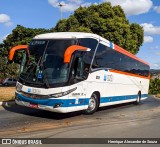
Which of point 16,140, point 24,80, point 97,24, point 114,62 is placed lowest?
point 16,140

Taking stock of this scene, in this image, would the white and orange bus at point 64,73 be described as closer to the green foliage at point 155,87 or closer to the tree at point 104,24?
the tree at point 104,24

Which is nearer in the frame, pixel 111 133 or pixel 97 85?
pixel 111 133

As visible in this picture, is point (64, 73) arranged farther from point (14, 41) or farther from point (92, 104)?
point (14, 41)

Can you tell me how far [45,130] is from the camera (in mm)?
9859

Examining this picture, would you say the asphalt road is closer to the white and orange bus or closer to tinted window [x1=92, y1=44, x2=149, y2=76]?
the white and orange bus

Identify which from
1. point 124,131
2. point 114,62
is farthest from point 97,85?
point 124,131

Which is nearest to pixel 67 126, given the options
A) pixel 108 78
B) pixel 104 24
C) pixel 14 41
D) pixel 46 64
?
pixel 46 64

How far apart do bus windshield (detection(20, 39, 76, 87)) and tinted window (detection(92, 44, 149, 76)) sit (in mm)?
2113

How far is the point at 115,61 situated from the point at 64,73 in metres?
5.56

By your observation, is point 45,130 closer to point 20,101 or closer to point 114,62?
point 20,101

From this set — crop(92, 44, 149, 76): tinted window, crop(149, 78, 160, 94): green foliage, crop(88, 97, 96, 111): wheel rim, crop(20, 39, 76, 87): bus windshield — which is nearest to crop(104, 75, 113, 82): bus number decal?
crop(92, 44, 149, 76): tinted window

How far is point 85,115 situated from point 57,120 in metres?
2.06

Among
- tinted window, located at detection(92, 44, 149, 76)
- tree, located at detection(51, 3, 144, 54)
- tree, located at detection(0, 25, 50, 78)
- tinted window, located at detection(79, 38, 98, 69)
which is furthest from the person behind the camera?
tree, located at detection(0, 25, 50, 78)

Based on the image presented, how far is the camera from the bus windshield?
11.8 metres
